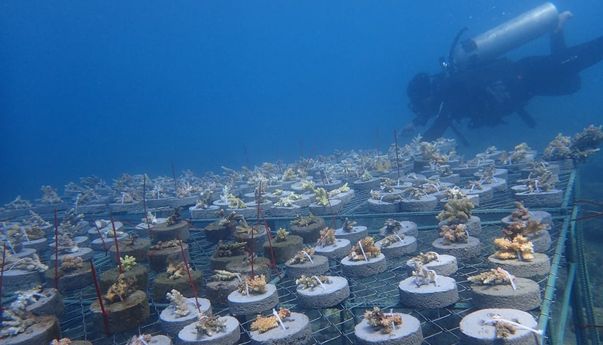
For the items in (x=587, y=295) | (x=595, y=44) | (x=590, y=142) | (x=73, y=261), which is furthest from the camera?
(x=595, y=44)

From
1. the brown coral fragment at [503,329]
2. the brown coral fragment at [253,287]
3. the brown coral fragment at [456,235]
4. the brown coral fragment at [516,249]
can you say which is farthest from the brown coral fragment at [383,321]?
A: the brown coral fragment at [456,235]

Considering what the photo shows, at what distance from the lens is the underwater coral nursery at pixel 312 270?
4.73 meters

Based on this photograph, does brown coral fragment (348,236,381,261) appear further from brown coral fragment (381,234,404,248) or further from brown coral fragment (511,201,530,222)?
brown coral fragment (511,201,530,222)

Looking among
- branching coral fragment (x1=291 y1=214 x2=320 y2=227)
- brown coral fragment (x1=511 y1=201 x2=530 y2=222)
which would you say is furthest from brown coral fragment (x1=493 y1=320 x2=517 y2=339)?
branching coral fragment (x1=291 y1=214 x2=320 y2=227)

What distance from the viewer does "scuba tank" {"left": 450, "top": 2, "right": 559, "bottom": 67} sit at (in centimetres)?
1869

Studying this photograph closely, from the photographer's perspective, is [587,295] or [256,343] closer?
[256,343]

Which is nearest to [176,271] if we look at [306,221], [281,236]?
[281,236]

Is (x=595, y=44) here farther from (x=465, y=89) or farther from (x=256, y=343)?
(x=256, y=343)

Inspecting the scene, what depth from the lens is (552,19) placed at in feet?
61.6

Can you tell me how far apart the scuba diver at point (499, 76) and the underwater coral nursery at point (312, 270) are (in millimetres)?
7076

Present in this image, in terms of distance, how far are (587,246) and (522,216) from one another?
728cm

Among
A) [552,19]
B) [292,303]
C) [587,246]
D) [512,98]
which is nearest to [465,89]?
[512,98]

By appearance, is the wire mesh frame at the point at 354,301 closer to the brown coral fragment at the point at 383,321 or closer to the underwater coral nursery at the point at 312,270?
the underwater coral nursery at the point at 312,270

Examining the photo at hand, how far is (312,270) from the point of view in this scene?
20.7 feet
